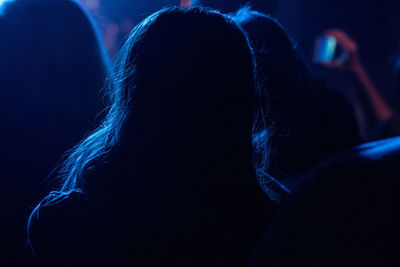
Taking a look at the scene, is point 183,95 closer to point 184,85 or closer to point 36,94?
point 184,85

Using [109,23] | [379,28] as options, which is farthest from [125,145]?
[379,28]

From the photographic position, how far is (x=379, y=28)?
4.47 m

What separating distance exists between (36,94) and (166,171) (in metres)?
0.54

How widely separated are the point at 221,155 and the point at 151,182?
16cm

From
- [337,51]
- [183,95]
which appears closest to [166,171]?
[183,95]

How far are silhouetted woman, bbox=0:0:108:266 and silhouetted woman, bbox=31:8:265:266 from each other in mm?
331

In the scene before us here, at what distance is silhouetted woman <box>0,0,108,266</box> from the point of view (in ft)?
3.45

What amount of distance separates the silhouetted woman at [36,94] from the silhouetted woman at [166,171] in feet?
1.09

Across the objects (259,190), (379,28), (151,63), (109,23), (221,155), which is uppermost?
(109,23)

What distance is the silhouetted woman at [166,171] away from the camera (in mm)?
756

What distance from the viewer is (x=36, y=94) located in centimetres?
109

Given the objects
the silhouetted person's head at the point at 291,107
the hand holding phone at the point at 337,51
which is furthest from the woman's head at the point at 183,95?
the hand holding phone at the point at 337,51

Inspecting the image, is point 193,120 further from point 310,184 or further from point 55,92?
point 55,92

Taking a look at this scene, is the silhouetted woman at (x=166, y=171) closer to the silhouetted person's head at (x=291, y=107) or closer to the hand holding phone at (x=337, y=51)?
the silhouetted person's head at (x=291, y=107)
